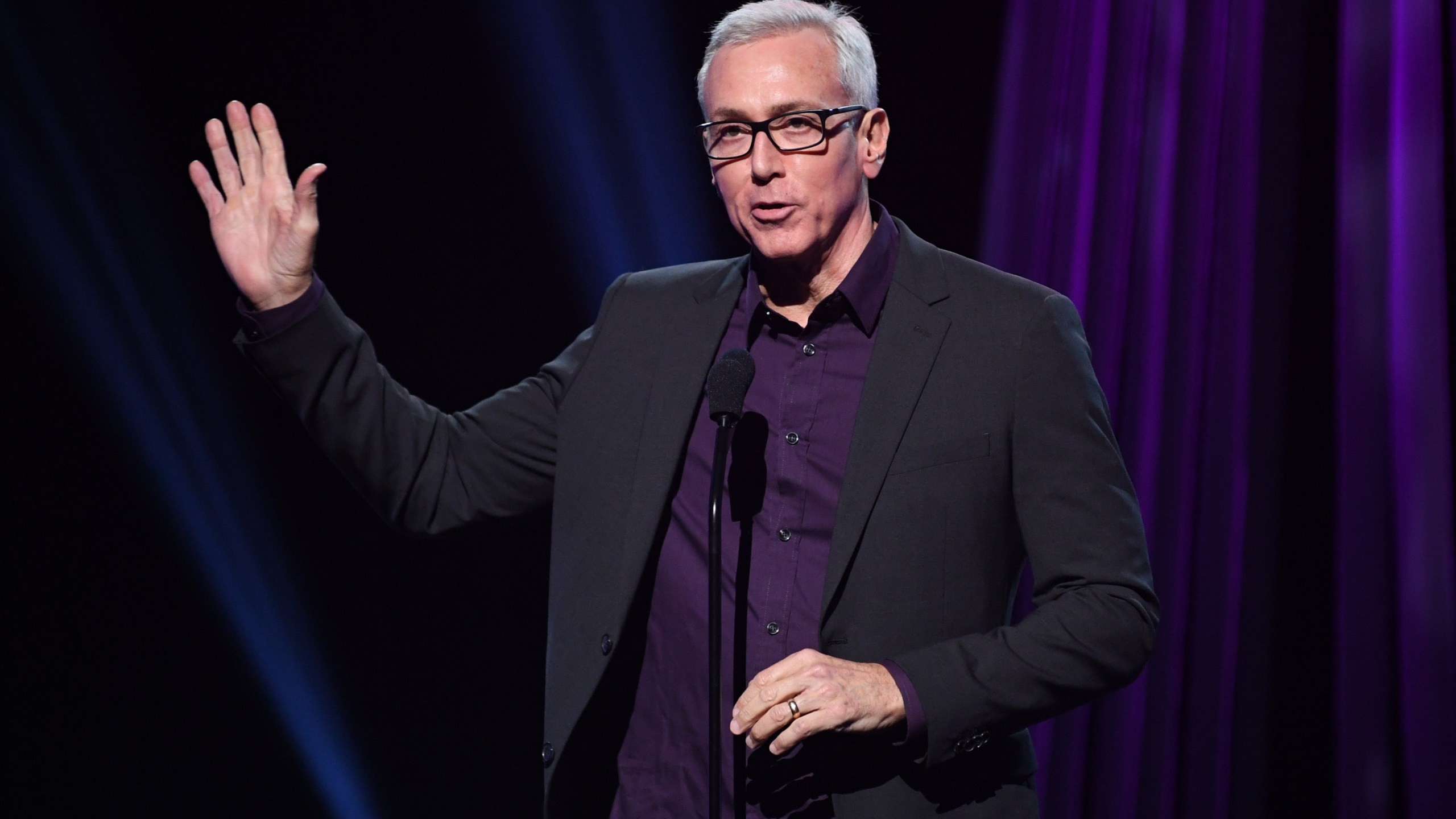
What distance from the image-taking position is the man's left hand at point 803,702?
1.16 meters

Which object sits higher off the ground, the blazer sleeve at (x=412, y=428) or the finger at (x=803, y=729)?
the blazer sleeve at (x=412, y=428)

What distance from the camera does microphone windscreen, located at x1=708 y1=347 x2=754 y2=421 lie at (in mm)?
1229

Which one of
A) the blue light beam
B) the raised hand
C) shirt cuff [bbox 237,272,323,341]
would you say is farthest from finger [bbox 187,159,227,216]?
the blue light beam

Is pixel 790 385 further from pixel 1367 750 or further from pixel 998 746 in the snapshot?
pixel 1367 750

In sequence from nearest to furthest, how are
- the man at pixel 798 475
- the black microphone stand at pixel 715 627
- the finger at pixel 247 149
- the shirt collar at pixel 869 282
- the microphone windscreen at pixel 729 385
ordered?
the black microphone stand at pixel 715 627 < the microphone windscreen at pixel 729 385 < the man at pixel 798 475 < the finger at pixel 247 149 < the shirt collar at pixel 869 282

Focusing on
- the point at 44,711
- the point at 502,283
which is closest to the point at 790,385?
the point at 502,283

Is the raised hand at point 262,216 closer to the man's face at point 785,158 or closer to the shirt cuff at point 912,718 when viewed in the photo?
the man's face at point 785,158

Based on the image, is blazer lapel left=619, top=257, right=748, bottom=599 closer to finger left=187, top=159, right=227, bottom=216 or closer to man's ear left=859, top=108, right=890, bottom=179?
man's ear left=859, top=108, right=890, bottom=179

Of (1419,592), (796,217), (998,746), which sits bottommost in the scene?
(1419,592)

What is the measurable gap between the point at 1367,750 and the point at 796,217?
1433mm

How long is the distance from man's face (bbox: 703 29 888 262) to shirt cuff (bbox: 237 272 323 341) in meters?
0.55

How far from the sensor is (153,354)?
2.76 metres

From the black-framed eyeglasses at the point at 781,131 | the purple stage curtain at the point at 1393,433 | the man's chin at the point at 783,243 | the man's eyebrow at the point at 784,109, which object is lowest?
the purple stage curtain at the point at 1393,433

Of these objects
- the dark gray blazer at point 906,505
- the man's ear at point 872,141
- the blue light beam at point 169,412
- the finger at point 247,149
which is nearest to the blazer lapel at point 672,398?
the dark gray blazer at point 906,505
